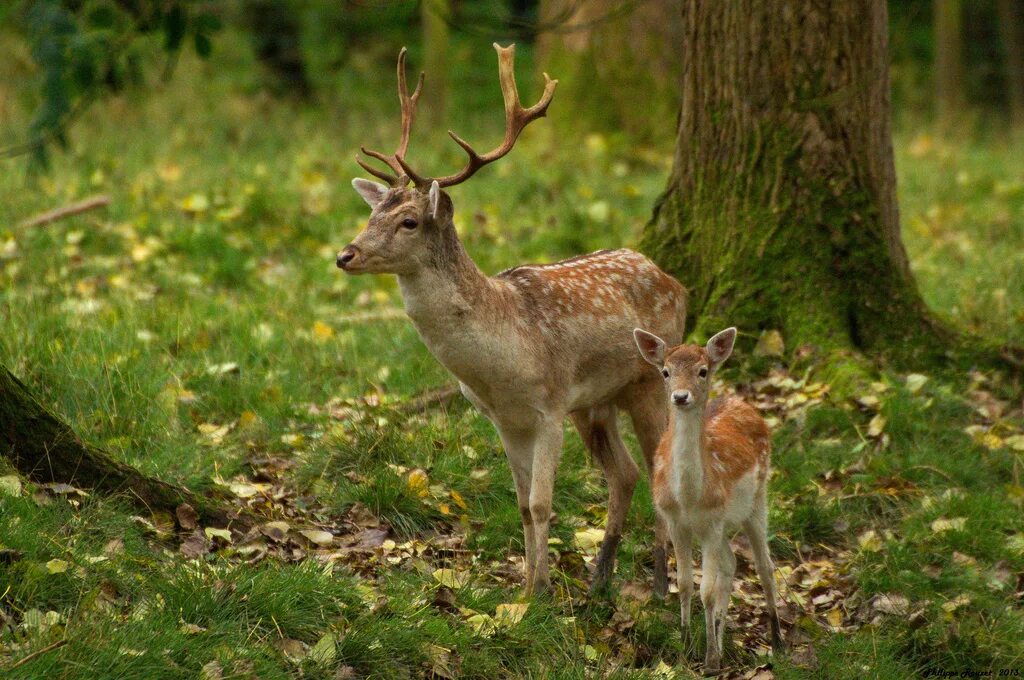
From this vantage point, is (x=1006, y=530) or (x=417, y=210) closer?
(x=417, y=210)

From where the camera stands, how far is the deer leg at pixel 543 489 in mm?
5918

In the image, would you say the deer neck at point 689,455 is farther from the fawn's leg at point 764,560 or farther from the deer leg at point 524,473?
the deer leg at point 524,473

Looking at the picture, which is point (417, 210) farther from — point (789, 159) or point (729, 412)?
point (789, 159)

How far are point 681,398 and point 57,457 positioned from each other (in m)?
2.60

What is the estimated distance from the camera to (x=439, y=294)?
5.77 metres

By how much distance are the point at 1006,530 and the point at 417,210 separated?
3.39 m

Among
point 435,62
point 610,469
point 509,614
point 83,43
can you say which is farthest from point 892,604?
point 435,62

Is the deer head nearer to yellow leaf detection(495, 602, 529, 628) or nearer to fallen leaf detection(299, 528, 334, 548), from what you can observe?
fallen leaf detection(299, 528, 334, 548)

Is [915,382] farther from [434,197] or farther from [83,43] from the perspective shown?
[83,43]

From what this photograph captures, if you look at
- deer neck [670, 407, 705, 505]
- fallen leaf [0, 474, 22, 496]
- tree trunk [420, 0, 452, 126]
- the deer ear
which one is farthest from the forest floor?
tree trunk [420, 0, 452, 126]

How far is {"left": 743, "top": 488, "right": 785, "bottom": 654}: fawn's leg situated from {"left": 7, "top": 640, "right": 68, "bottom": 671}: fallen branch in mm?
2956

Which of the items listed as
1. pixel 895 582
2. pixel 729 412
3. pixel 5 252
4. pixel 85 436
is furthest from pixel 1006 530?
pixel 5 252

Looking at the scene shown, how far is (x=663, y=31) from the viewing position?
14.1m

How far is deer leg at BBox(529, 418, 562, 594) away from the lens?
5918 millimetres
